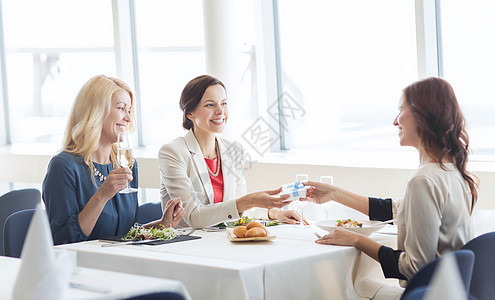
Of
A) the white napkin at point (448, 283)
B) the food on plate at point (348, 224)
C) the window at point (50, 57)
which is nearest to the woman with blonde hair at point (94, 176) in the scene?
the food on plate at point (348, 224)

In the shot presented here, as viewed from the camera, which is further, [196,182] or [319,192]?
[196,182]

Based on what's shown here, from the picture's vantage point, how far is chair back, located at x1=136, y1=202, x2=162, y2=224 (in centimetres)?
354

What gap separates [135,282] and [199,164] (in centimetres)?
154

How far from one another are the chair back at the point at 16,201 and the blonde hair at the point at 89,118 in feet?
3.14

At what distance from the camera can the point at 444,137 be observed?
7.99ft

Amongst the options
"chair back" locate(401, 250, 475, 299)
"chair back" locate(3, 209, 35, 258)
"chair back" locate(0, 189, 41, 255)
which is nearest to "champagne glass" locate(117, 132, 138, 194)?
"chair back" locate(3, 209, 35, 258)

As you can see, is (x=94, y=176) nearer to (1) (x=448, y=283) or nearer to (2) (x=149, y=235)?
(2) (x=149, y=235)

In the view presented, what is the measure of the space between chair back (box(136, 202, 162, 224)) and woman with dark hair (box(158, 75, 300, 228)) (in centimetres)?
15

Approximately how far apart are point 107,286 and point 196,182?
153 cm

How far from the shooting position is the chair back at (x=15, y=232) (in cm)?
300

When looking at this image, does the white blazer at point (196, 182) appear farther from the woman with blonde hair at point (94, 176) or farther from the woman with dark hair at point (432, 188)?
the woman with dark hair at point (432, 188)

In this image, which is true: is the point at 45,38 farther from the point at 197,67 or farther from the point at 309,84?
the point at 309,84

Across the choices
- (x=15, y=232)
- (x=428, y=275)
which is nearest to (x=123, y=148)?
(x=15, y=232)

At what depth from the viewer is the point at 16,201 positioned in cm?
397
